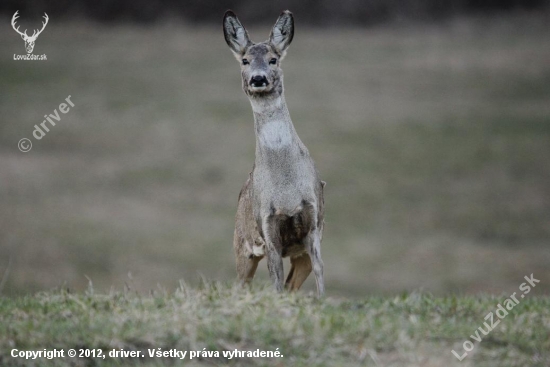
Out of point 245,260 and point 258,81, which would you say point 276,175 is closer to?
point 258,81

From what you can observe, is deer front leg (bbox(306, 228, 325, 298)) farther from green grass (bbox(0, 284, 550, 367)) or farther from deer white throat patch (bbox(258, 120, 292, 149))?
deer white throat patch (bbox(258, 120, 292, 149))

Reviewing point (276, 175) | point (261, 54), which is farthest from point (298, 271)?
point (261, 54)

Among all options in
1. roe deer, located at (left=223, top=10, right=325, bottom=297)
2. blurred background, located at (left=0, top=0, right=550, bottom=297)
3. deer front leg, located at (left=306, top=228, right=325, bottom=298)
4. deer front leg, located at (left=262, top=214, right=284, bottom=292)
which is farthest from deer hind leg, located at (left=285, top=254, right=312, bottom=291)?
blurred background, located at (left=0, top=0, right=550, bottom=297)

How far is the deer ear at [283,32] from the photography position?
12234 millimetres

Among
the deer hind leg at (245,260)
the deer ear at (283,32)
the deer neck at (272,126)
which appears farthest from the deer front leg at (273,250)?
the deer ear at (283,32)

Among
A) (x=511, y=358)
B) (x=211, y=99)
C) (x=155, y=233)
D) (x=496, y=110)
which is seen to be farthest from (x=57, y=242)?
(x=511, y=358)

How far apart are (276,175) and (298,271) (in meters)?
1.70

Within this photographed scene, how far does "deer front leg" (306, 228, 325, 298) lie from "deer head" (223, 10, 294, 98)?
5.76 ft

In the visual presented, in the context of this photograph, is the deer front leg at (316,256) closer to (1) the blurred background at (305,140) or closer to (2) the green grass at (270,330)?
(2) the green grass at (270,330)

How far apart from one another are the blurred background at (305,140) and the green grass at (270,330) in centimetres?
1453

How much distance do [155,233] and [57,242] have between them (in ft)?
11.5

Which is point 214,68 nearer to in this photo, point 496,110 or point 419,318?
point 496,110

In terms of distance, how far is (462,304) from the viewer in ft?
37.3

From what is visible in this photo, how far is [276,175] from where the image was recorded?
38.6 feet
